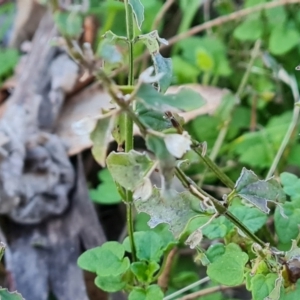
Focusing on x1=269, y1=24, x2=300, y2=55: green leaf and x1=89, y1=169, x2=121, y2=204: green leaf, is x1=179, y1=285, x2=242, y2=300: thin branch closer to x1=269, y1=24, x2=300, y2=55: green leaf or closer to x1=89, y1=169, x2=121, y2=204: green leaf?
x1=89, y1=169, x2=121, y2=204: green leaf

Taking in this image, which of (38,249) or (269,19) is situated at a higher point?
(269,19)

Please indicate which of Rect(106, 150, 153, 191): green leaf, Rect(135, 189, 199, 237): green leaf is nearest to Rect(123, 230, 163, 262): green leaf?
Rect(135, 189, 199, 237): green leaf

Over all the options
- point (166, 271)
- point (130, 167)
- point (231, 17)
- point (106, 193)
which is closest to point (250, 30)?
point (231, 17)

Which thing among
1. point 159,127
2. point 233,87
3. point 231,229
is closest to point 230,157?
point 233,87

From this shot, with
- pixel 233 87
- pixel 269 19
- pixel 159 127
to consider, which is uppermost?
pixel 159 127

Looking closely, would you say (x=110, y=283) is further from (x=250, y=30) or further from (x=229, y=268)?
(x=250, y=30)

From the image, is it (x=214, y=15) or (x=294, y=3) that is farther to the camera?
(x=214, y=15)

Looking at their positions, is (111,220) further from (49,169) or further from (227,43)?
(227,43)

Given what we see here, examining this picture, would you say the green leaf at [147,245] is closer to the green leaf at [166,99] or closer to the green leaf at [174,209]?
the green leaf at [174,209]
